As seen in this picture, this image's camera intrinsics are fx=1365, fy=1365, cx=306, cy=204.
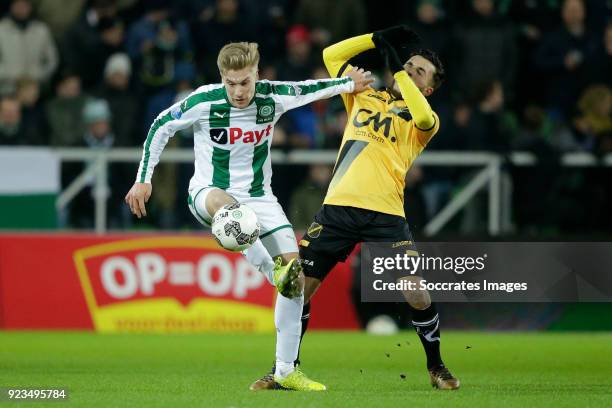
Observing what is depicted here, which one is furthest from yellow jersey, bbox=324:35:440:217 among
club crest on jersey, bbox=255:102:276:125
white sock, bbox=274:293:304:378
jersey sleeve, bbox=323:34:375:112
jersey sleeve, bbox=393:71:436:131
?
white sock, bbox=274:293:304:378

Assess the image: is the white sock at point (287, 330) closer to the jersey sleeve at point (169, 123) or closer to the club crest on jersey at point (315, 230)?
the club crest on jersey at point (315, 230)

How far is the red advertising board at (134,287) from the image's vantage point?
15.0 metres

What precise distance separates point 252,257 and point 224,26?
8658 millimetres

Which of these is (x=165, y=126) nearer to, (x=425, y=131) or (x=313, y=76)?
(x=425, y=131)

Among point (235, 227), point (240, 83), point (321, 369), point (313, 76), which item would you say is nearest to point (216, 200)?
point (235, 227)

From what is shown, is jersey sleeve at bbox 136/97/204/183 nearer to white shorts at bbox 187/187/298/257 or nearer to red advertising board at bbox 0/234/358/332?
white shorts at bbox 187/187/298/257

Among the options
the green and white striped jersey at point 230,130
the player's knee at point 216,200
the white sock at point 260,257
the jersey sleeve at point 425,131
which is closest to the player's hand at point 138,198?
the green and white striped jersey at point 230,130

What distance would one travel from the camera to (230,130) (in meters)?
9.08

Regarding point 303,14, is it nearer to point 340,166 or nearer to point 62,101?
point 62,101

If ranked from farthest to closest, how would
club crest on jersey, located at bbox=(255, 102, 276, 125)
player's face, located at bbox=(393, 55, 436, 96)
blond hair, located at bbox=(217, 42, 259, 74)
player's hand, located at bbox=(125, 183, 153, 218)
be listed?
player's face, located at bbox=(393, 55, 436, 96) < club crest on jersey, located at bbox=(255, 102, 276, 125) < blond hair, located at bbox=(217, 42, 259, 74) < player's hand, located at bbox=(125, 183, 153, 218)

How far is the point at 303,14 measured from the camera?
58.6 feet

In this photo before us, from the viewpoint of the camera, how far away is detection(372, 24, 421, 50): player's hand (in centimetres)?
930

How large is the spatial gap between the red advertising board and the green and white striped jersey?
5.83 meters

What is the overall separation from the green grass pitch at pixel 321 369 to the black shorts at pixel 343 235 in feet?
2.86
